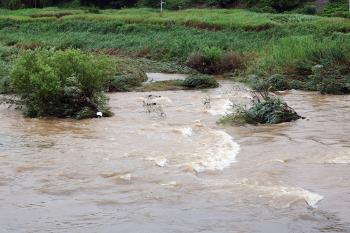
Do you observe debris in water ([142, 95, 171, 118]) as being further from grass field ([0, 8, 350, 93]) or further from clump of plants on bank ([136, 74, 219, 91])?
grass field ([0, 8, 350, 93])

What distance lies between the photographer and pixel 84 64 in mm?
16188

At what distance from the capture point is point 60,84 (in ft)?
50.9

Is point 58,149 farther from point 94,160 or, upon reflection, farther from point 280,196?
point 280,196

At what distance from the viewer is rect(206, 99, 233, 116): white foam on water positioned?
53.2 feet

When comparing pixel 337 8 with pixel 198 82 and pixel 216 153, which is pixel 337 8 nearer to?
pixel 198 82

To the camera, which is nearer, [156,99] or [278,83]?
[156,99]

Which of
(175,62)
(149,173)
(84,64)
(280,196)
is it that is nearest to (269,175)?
(280,196)

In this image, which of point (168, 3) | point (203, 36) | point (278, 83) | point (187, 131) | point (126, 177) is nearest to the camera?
point (126, 177)

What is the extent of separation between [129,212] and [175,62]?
24077mm

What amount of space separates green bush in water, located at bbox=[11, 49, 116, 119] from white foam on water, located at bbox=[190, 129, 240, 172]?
15.0 feet

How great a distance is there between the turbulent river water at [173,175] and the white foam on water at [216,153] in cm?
2

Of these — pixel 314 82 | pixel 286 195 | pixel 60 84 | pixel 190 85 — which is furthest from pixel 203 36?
pixel 286 195

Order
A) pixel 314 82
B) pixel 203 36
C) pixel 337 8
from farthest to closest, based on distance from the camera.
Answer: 1. pixel 337 8
2. pixel 203 36
3. pixel 314 82

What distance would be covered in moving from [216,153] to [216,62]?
17.5 metres
